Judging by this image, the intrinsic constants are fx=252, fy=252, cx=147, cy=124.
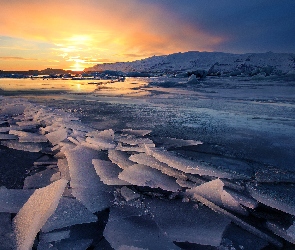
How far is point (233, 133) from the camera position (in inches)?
82.1

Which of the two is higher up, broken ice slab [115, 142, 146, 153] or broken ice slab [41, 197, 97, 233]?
broken ice slab [115, 142, 146, 153]

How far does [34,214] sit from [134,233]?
1.15 feet

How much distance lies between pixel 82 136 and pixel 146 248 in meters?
1.18

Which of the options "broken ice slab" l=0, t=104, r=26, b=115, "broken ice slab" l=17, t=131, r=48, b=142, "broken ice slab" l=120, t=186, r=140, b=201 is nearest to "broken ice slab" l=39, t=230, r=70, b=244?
"broken ice slab" l=120, t=186, r=140, b=201

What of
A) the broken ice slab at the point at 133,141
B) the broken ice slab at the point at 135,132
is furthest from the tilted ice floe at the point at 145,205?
the broken ice slab at the point at 135,132

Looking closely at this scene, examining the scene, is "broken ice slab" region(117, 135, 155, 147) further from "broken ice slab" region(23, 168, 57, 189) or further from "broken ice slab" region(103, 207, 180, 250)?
"broken ice slab" region(103, 207, 180, 250)

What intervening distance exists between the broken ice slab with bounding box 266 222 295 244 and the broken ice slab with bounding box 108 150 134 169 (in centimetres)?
67

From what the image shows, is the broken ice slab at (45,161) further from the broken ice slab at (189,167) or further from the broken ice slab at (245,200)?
the broken ice slab at (245,200)

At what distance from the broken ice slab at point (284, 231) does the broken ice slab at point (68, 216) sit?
63 centimetres

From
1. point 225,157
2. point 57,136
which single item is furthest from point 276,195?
point 57,136

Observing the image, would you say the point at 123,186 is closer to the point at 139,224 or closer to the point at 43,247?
the point at 139,224

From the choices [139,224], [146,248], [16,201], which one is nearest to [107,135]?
[16,201]

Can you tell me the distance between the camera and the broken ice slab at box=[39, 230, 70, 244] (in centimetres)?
81

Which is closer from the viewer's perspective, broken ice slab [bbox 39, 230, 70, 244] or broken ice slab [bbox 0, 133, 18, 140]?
broken ice slab [bbox 39, 230, 70, 244]
